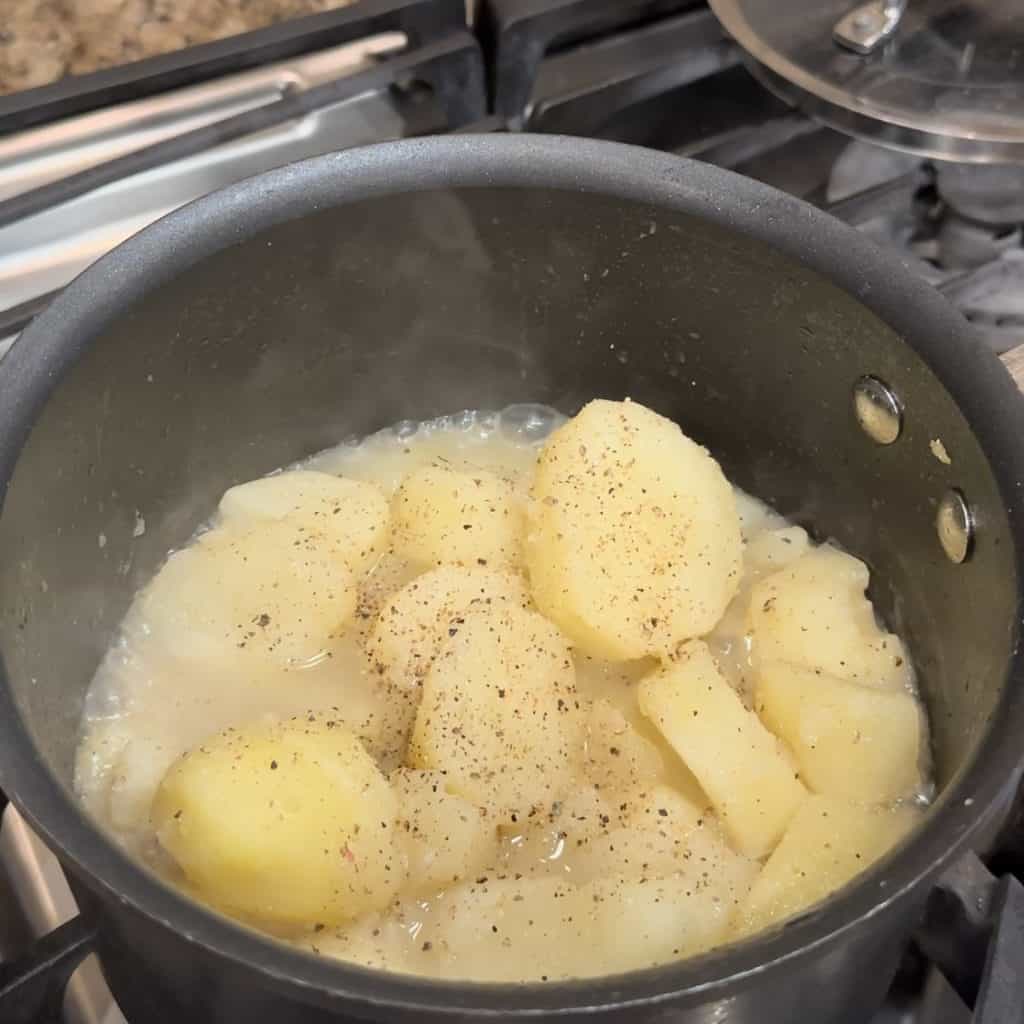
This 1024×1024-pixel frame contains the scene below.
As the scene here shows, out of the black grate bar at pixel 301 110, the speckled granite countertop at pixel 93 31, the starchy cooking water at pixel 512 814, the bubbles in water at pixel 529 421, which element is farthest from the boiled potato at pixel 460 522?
the speckled granite countertop at pixel 93 31

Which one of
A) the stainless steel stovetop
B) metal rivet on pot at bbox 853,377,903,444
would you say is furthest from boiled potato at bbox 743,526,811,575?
the stainless steel stovetop

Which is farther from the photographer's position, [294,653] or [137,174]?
[137,174]

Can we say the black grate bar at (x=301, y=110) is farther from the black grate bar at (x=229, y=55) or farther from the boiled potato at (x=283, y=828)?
the boiled potato at (x=283, y=828)

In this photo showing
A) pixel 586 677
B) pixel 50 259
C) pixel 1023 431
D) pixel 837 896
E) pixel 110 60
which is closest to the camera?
pixel 837 896

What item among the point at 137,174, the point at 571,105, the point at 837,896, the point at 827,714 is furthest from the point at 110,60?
the point at 837,896

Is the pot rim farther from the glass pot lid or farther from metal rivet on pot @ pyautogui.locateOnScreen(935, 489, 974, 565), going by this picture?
the glass pot lid

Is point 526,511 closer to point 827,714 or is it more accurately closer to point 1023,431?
point 827,714
